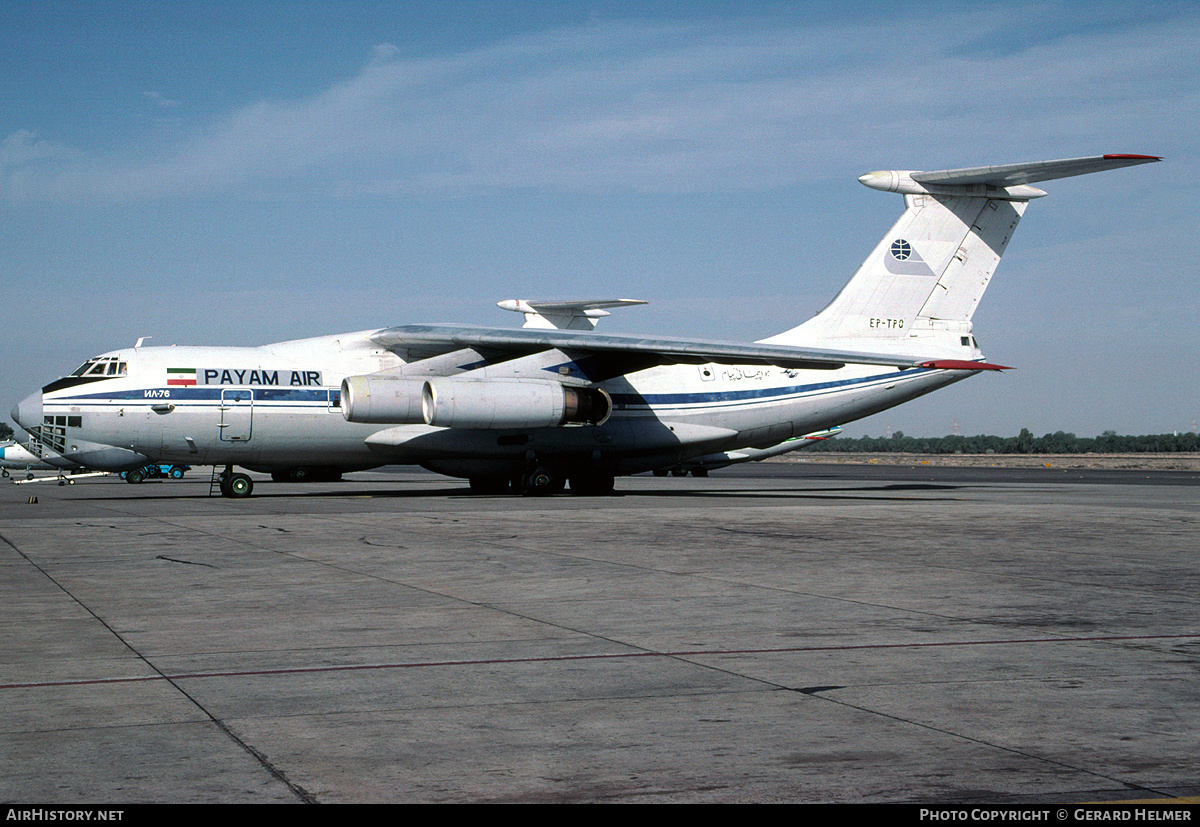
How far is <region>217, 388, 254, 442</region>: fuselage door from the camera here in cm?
2162

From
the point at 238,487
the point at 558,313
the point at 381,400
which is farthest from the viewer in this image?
the point at 558,313

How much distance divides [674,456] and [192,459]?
10021mm

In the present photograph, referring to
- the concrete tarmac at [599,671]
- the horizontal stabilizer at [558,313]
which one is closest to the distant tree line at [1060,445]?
the horizontal stabilizer at [558,313]

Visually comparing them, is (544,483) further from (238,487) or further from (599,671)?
(599,671)

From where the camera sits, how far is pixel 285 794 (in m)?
3.63

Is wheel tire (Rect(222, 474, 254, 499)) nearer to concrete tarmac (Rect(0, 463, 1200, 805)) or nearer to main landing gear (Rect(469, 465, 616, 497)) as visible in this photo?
main landing gear (Rect(469, 465, 616, 497))

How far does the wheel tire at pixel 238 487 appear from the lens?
76.2ft

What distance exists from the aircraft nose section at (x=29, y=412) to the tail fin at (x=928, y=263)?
15.1 metres

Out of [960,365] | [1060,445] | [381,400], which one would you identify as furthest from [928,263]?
[1060,445]

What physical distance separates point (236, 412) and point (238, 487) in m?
2.27

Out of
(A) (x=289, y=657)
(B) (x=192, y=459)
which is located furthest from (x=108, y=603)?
(B) (x=192, y=459)

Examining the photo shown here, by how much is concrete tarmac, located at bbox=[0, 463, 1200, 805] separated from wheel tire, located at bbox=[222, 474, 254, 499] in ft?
35.5

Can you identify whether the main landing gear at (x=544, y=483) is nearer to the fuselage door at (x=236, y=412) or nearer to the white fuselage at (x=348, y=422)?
the white fuselage at (x=348, y=422)

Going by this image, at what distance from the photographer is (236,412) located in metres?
21.7
